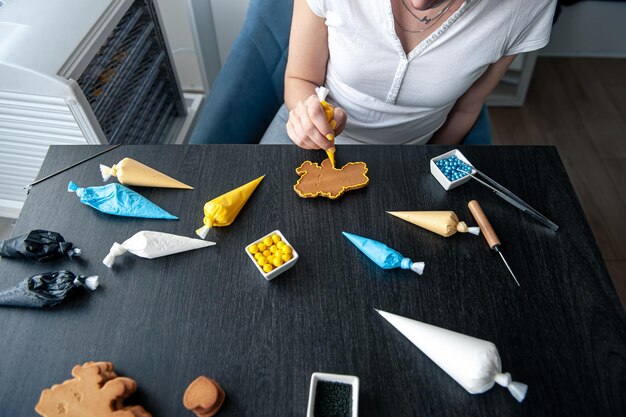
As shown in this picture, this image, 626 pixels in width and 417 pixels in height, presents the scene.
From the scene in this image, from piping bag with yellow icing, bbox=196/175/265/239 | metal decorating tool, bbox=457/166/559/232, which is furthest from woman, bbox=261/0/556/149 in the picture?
metal decorating tool, bbox=457/166/559/232

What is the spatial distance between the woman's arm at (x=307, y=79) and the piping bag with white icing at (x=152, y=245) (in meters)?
0.27

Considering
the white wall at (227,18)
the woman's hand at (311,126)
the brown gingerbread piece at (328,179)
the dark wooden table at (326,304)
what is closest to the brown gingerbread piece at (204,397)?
the dark wooden table at (326,304)

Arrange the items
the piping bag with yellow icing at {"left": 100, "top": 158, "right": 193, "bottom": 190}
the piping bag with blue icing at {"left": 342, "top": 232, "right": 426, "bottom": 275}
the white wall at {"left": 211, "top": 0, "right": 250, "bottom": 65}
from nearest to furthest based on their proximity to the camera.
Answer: the piping bag with blue icing at {"left": 342, "top": 232, "right": 426, "bottom": 275} < the piping bag with yellow icing at {"left": 100, "top": 158, "right": 193, "bottom": 190} < the white wall at {"left": 211, "top": 0, "right": 250, "bottom": 65}

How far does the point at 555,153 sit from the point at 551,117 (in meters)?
1.40

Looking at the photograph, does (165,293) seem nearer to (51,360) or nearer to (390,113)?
(51,360)

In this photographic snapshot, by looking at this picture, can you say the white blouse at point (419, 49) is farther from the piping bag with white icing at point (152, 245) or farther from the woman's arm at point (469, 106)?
the piping bag with white icing at point (152, 245)

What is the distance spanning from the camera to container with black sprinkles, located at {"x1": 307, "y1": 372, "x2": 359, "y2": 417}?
56 cm

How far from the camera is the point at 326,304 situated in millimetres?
657

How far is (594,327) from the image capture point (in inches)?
25.2

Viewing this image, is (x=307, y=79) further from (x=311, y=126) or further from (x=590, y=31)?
(x=590, y=31)

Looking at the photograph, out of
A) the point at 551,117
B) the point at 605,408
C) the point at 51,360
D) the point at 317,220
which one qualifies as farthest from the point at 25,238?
the point at 551,117

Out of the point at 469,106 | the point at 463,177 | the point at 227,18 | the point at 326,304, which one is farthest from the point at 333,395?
the point at 227,18

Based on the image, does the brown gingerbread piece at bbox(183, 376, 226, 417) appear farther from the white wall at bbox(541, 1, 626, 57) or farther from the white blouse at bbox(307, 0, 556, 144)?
the white wall at bbox(541, 1, 626, 57)

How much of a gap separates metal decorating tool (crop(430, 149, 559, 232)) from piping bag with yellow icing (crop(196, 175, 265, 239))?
0.34 m
